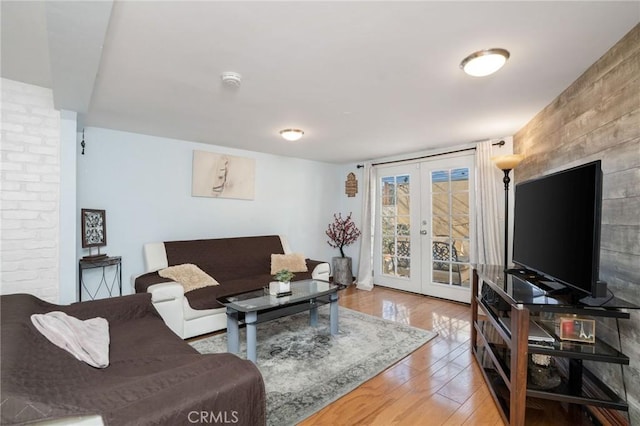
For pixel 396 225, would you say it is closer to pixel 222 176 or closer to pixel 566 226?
pixel 222 176

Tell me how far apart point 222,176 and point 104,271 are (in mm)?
1731

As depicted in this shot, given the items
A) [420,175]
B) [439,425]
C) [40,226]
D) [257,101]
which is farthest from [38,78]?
[420,175]

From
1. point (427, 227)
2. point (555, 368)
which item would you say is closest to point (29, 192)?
point (555, 368)

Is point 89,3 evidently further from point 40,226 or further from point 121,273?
point 121,273

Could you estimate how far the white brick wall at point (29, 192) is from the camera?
220cm

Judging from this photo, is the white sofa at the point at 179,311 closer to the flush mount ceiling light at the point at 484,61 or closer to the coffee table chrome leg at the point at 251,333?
the coffee table chrome leg at the point at 251,333

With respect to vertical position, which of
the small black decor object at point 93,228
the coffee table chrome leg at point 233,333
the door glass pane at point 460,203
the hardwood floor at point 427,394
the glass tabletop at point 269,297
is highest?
the door glass pane at point 460,203

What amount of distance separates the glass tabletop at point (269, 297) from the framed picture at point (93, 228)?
5.11 feet

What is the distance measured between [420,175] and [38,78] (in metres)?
4.26

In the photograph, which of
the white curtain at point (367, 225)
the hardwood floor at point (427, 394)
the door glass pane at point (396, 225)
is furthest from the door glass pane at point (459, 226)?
the hardwood floor at point (427, 394)

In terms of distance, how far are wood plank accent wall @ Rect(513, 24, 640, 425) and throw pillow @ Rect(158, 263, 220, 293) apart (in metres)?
3.20

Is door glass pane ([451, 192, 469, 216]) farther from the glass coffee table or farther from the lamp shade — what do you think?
the glass coffee table

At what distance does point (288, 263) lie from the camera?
397 centimetres

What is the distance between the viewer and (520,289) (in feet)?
6.03
